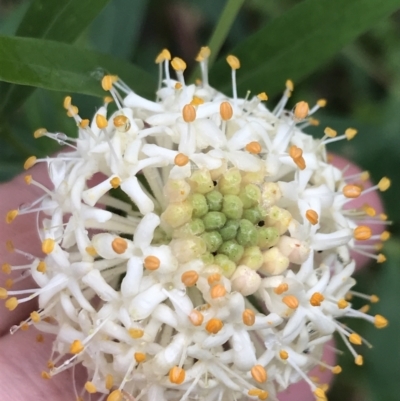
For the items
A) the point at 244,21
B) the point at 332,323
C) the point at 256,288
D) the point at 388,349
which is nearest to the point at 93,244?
the point at 256,288

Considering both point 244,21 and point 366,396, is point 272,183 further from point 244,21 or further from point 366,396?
point 244,21

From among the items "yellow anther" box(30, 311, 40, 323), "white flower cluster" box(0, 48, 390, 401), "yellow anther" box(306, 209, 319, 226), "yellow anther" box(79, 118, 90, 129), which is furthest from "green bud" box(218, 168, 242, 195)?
Result: "yellow anther" box(30, 311, 40, 323)

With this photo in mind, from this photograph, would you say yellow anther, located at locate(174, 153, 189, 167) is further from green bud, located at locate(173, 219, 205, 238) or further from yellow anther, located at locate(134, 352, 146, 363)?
yellow anther, located at locate(134, 352, 146, 363)

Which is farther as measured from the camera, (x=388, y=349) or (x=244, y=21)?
(x=244, y=21)

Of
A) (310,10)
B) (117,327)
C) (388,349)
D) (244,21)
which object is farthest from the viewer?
(244,21)

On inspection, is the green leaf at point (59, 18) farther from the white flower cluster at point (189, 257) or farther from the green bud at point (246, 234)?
the green bud at point (246, 234)

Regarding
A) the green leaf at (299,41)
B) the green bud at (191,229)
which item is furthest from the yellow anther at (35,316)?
the green leaf at (299,41)

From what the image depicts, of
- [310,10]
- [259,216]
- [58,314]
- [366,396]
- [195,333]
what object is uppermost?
[310,10]
